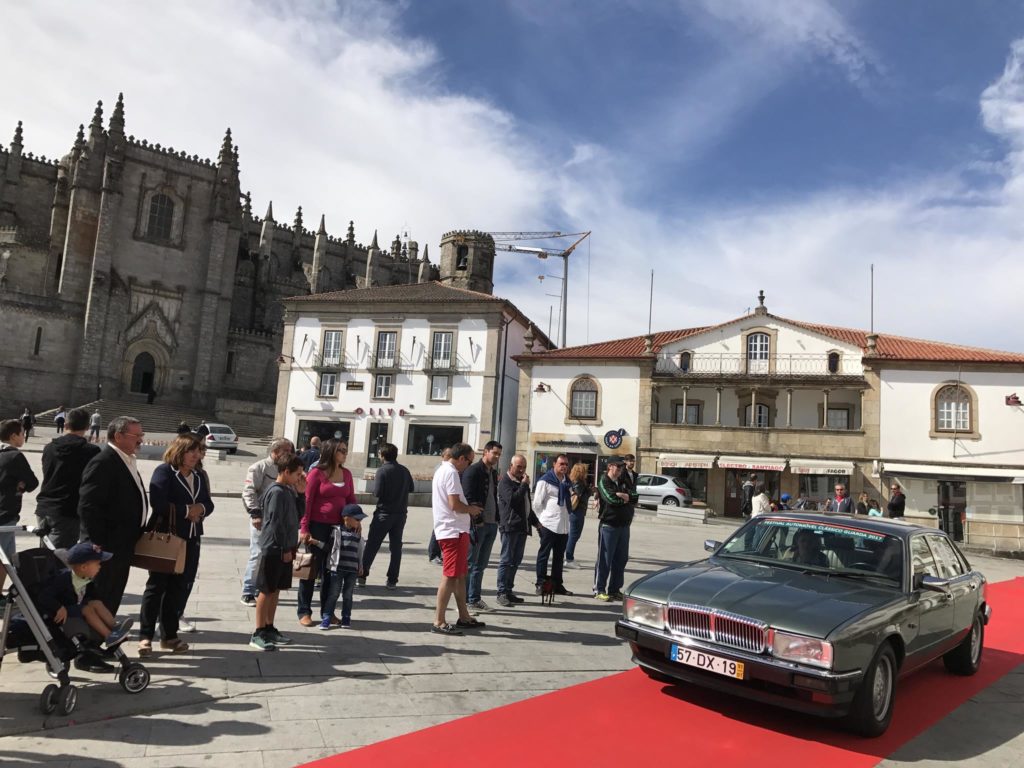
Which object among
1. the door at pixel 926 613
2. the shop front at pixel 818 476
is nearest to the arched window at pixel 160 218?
the shop front at pixel 818 476

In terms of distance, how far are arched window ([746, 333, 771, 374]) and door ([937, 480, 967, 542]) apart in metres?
8.12

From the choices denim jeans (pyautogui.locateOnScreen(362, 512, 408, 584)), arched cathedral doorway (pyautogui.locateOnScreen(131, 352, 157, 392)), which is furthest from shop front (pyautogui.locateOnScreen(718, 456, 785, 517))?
arched cathedral doorway (pyautogui.locateOnScreen(131, 352, 157, 392))

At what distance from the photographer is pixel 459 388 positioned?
112 feet

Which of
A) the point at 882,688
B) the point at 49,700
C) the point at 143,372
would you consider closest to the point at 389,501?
the point at 49,700

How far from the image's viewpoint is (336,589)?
6586 mm

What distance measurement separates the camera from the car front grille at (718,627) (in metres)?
4.47

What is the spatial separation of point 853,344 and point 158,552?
2982 cm

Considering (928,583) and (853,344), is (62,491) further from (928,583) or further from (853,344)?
(853,344)

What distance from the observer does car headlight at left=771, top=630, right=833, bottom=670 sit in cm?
422

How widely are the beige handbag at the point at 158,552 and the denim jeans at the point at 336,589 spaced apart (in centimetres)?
155

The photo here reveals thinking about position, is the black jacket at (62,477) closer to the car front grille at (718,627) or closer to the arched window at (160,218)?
the car front grille at (718,627)

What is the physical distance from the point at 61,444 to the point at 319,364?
102 ft

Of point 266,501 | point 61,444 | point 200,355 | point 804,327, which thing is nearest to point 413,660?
point 266,501

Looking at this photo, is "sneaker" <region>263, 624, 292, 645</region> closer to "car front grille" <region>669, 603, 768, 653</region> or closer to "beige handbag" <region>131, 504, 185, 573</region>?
"beige handbag" <region>131, 504, 185, 573</region>
